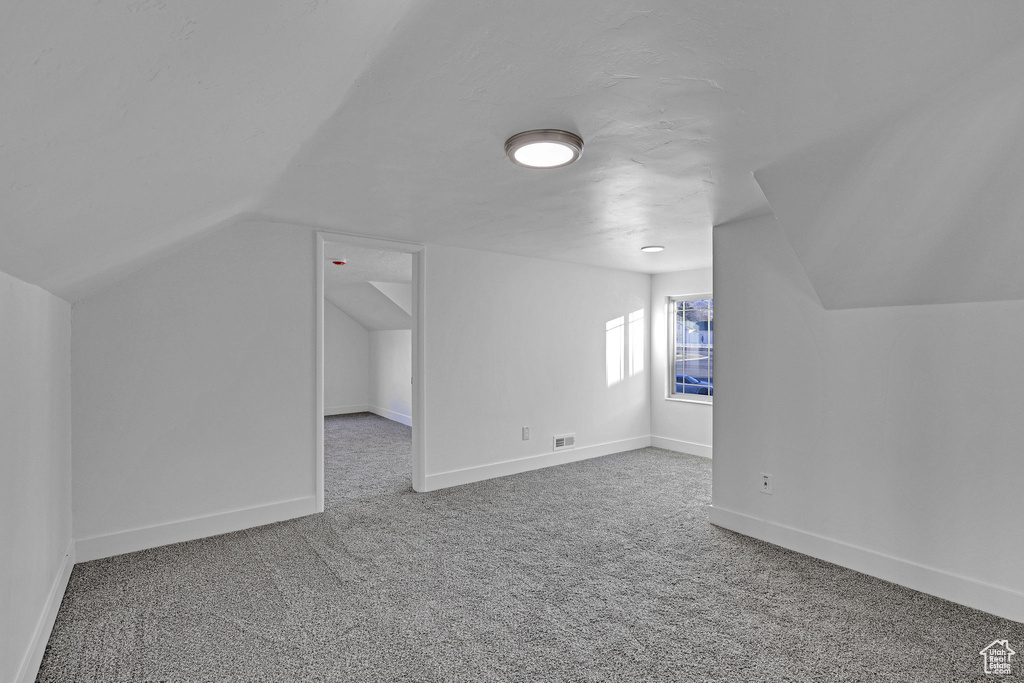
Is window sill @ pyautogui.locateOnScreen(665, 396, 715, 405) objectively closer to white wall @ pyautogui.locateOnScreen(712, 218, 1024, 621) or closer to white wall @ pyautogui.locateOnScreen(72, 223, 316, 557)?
white wall @ pyautogui.locateOnScreen(712, 218, 1024, 621)

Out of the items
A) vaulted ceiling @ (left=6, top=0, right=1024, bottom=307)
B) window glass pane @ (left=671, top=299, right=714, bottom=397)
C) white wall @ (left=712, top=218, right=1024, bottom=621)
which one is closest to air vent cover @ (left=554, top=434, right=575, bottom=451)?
window glass pane @ (left=671, top=299, right=714, bottom=397)

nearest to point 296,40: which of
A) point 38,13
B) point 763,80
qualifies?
point 38,13

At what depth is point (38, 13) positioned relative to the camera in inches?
21.2

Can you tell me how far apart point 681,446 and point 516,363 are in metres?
2.29

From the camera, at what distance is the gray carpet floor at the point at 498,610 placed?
77.4 inches

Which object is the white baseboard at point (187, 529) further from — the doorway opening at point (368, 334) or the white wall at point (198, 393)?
the doorway opening at point (368, 334)

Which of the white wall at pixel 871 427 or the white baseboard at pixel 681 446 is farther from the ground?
the white wall at pixel 871 427

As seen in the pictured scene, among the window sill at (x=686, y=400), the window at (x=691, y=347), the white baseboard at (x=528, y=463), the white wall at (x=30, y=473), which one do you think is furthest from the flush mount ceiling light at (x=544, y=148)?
the window sill at (x=686, y=400)

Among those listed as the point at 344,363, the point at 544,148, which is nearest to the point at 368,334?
the point at 344,363

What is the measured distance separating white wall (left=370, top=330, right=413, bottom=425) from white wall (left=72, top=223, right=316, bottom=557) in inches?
147

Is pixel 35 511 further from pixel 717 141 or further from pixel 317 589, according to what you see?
pixel 717 141

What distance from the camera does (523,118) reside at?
1.86 meters

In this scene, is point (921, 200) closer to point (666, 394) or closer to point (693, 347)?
point (693, 347)

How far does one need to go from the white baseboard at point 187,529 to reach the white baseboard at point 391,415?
12.6 ft
